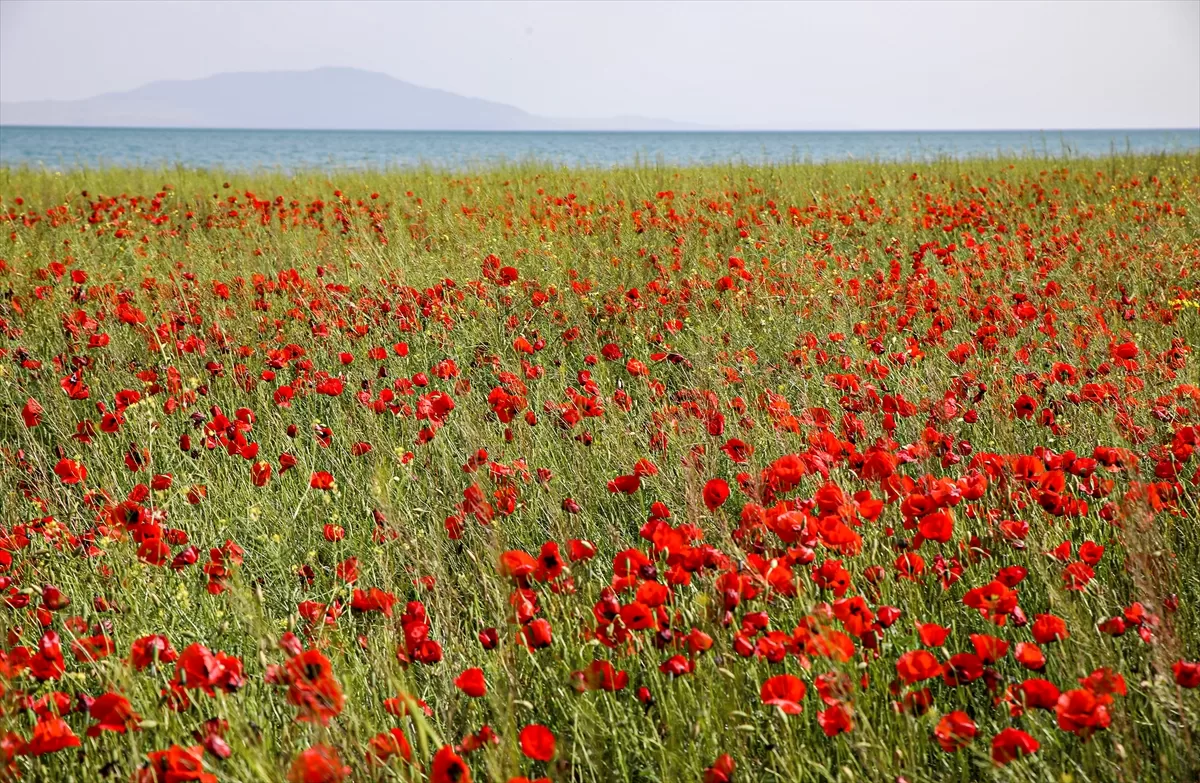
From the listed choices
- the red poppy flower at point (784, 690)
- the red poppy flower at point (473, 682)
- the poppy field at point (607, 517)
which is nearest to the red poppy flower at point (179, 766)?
the poppy field at point (607, 517)

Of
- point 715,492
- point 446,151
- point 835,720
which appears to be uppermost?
point 446,151

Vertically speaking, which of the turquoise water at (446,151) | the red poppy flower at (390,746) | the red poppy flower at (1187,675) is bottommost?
the red poppy flower at (390,746)

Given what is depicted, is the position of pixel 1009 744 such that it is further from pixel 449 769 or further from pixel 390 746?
pixel 390 746

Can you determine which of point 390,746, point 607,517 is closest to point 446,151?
point 607,517

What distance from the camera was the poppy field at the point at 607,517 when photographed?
1367 millimetres

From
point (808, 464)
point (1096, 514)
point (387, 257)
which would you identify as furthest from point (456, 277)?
point (1096, 514)

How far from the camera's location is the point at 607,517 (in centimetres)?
258

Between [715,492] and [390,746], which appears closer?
[390,746]

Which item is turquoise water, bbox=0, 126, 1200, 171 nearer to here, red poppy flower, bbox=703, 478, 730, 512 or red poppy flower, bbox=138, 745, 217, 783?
red poppy flower, bbox=703, 478, 730, 512

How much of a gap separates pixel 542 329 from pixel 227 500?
6.53ft

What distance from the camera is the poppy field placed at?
137 centimetres

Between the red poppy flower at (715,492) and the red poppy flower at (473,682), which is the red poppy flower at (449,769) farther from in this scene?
the red poppy flower at (715,492)

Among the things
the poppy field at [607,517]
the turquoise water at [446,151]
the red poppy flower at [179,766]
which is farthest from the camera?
the turquoise water at [446,151]

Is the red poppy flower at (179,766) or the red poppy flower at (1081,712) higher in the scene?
the red poppy flower at (1081,712)
